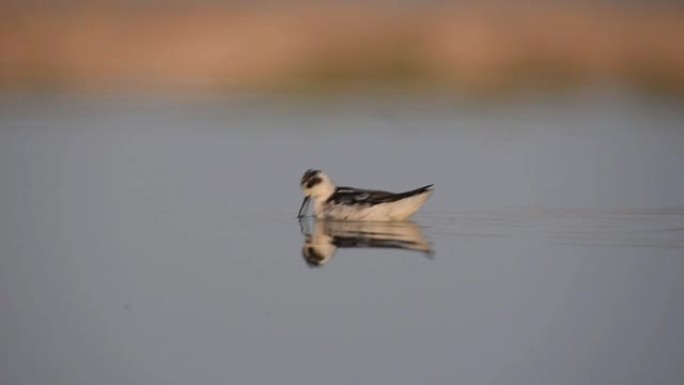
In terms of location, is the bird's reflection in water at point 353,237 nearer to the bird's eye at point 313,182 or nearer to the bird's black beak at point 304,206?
the bird's black beak at point 304,206

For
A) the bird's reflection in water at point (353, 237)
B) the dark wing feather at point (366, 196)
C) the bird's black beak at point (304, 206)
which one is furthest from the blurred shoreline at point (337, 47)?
the bird's reflection in water at point (353, 237)

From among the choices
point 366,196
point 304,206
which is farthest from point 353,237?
point 304,206

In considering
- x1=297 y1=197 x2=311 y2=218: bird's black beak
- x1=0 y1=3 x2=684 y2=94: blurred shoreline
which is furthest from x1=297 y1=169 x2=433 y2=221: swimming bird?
x1=0 y1=3 x2=684 y2=94: blurred shoreline

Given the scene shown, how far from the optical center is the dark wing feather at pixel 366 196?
12.2 metres

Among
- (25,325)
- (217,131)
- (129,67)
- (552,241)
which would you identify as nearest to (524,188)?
(552,241)

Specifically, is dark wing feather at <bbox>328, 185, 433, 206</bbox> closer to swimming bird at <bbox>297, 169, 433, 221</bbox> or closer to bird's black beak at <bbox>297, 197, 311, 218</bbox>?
swimming bird at <bbox>297, 169, 433, 221</bbox>

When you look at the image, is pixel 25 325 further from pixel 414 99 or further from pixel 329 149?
pixel 414 99

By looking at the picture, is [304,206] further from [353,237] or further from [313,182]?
[353,237]

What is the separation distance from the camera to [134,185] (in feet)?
41.9

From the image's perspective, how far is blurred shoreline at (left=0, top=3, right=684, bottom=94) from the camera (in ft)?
61.1

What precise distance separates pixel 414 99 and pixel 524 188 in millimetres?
4800

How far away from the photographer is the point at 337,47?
19.4 meters

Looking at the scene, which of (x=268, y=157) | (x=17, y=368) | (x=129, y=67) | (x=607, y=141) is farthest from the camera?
(x=129, y=67)

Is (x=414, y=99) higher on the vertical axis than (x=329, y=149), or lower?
higher
